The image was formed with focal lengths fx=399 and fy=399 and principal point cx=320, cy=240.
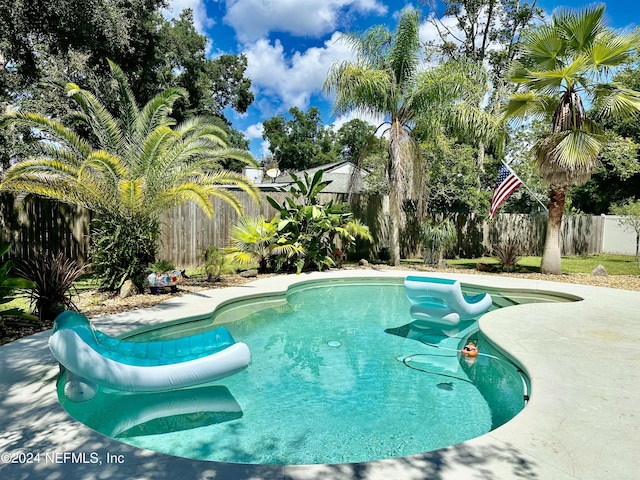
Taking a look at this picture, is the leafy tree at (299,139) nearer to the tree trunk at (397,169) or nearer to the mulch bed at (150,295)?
the tree trunk at (397,169)

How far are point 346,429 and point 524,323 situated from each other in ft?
12.9

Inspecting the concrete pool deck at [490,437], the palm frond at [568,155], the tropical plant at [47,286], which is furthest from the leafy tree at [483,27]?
the tropical plant at [47,286]

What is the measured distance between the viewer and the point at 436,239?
1412cm

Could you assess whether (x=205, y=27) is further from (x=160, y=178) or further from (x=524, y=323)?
(x=524, y=323)

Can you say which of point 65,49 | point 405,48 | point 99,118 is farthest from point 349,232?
point 65,49

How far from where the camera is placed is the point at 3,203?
9.23 meters

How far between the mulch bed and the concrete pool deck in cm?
64

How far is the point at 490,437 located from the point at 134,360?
3279 mm

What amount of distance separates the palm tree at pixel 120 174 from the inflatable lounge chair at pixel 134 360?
419 centimetres

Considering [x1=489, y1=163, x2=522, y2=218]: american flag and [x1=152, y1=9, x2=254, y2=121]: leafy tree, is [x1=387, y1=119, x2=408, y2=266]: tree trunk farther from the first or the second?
[x1=152, y1=9, x2=254, y2=121]: leafy tree

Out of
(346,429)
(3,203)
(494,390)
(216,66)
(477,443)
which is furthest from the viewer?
(216,66)

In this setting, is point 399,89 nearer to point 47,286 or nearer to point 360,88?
point 360,88

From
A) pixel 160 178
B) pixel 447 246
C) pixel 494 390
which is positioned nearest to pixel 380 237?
pixel 447 246

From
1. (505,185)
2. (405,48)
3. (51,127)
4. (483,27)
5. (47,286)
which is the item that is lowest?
(47,286)
